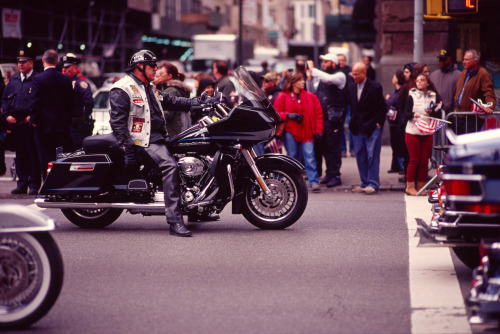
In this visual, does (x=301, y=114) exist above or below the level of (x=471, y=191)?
above

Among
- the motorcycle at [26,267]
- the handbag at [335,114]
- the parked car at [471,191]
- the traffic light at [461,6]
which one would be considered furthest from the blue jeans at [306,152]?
the motorcycle at [26,267]

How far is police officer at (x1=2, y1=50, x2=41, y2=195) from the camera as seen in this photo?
14.3 metres

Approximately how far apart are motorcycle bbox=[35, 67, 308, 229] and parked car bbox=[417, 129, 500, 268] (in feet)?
11.2

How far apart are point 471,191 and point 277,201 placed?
4.25 metres

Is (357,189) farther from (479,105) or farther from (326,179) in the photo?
(479,105)

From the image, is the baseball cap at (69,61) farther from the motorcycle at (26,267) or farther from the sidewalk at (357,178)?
the motorcycle at (26,267)

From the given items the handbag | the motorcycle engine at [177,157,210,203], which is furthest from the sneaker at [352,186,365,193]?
the motorcycle engine at [177,157,210,203]

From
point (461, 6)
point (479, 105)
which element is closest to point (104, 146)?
point (479, 105)

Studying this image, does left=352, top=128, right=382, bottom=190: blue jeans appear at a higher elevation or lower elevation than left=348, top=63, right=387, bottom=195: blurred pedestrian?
lower

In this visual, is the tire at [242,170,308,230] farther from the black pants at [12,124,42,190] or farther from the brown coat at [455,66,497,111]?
the black pants at [12,124,42,190]

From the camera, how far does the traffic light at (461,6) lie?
46.4 ft

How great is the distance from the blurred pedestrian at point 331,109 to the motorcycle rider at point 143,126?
5.10m

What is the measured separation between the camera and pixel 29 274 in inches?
240

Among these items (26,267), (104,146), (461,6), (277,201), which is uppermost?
(461,6)
